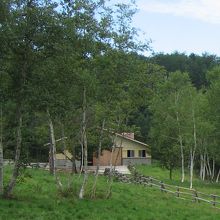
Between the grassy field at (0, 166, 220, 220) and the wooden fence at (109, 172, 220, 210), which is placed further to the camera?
the wooden fence at (109, 172, 220, 210)

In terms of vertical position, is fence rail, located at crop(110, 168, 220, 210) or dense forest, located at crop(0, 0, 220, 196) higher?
dense forest, located at crop(0, 0, 220, 196)

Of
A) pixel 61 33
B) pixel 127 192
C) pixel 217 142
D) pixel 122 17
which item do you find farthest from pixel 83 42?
pixel 217 142

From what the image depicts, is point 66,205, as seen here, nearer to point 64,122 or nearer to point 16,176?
point 16,176

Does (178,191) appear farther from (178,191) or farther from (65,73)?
(65,73)

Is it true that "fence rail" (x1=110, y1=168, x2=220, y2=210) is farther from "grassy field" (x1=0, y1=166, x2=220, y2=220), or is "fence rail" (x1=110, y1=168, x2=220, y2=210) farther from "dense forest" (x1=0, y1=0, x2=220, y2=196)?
"dense forest" (x1=0, y1=0, x2=220, y2=196)

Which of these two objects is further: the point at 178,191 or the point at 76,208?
the point at 178,191

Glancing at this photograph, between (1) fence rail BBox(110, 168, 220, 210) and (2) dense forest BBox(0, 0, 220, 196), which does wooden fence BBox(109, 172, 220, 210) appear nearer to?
(1) fence rail BBox(110, 168, 220, 210)

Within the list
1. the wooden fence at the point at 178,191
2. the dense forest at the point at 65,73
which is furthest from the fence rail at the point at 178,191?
the dense forest at the point at 65,73

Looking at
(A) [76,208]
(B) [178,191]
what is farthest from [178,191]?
(A) [76,208]

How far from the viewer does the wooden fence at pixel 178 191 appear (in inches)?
1127

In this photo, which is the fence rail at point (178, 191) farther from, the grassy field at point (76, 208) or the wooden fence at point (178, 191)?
the grassy field at point (76, 208)

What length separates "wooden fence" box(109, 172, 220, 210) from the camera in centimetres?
2863

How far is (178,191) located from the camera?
30609 millimetres

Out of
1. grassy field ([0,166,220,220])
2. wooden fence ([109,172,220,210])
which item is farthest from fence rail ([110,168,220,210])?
grassy field ([0,166,220,220])
